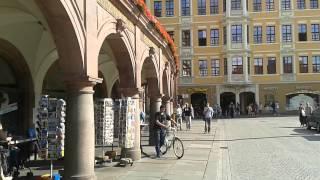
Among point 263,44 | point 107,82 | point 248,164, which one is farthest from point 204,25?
point 248,164

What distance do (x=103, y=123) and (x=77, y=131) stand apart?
337 centimetres

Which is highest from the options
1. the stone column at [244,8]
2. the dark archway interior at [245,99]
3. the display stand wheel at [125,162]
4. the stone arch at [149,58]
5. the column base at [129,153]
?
the stone column at [244,8]

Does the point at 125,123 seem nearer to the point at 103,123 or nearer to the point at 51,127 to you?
the point at 103,123

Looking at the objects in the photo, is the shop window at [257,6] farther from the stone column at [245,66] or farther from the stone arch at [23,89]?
the stone arch at [23,89]

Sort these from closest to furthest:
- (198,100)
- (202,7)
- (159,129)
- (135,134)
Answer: (135,134) < (159,129) < (198,100) < (202,7)

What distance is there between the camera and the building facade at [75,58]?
966 centimetres

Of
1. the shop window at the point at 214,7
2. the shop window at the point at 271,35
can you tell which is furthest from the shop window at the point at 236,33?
the shop window at the point at 271,35

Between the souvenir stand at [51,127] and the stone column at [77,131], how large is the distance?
17cm

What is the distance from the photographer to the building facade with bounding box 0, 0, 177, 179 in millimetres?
9656

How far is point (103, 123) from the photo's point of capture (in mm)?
13086

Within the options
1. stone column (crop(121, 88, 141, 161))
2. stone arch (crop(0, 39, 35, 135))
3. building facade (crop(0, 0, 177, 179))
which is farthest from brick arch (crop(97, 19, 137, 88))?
stone arch (crop(0, 39, 35, 135))

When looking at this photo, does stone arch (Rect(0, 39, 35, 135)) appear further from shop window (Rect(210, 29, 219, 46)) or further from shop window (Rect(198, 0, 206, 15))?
shop window (Rect(198, 0, 206, 15))

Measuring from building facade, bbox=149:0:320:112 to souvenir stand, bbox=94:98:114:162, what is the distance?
142 feet

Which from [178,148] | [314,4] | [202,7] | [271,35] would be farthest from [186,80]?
[178,148]
